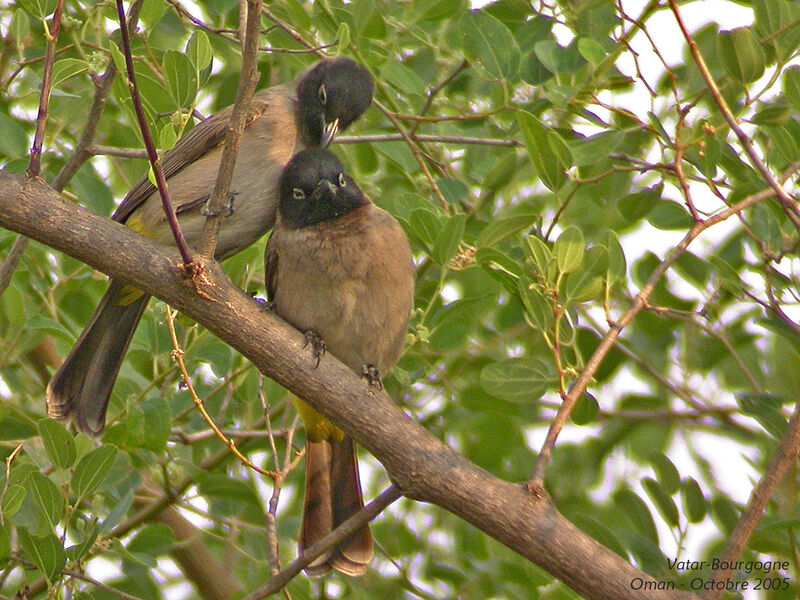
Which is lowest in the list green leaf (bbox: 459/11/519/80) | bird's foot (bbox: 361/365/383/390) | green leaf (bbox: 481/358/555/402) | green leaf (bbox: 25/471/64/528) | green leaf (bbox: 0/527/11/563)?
green leaf (bbox: 0/527/11/563)

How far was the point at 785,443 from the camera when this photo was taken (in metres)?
2.37

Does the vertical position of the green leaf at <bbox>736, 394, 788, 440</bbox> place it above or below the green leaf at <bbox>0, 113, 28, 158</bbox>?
below

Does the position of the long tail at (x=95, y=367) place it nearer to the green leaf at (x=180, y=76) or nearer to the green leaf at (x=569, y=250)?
the green leaf at (x=180, y=76)

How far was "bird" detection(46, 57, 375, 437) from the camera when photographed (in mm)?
3488

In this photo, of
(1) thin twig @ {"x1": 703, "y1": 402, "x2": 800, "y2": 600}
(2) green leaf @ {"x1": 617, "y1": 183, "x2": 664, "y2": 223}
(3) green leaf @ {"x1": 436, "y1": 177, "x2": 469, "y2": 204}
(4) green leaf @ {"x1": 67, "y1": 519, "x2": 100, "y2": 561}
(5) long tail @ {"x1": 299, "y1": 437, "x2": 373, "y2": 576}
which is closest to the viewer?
(1) thin twig @ {"x1": 703, "y1": 402, "x2": 800, "y2": 600}

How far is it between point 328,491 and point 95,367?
900 mm

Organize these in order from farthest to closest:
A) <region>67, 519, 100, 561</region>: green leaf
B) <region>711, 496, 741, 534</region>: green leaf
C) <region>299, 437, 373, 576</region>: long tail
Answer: <region>299, 437, 373, 576</region>: long tail → <region>711, 496, 741, 534</region>: green leaf → <region>67, 519, 100, 561</region>: green leaf

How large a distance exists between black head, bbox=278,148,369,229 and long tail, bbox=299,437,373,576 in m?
0.83

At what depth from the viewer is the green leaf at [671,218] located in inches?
128

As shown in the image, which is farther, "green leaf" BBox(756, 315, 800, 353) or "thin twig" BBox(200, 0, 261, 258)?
"green leaf" BBox(756, 315, 800, 353)

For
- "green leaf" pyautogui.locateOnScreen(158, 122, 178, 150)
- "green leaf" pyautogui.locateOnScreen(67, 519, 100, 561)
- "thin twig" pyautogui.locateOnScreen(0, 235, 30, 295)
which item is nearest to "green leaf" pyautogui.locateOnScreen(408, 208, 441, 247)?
"green leaf" pyautogui.locateOnScreen(158, 122, 178, 150)

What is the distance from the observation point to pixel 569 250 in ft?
8.73

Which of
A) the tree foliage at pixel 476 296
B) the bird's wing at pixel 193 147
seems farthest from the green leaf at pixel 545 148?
the bird's wing at pixel 193 147

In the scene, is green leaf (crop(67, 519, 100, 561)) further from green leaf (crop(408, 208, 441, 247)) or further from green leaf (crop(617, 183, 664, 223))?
green leaf (crop(617, 183, 664, 223))
